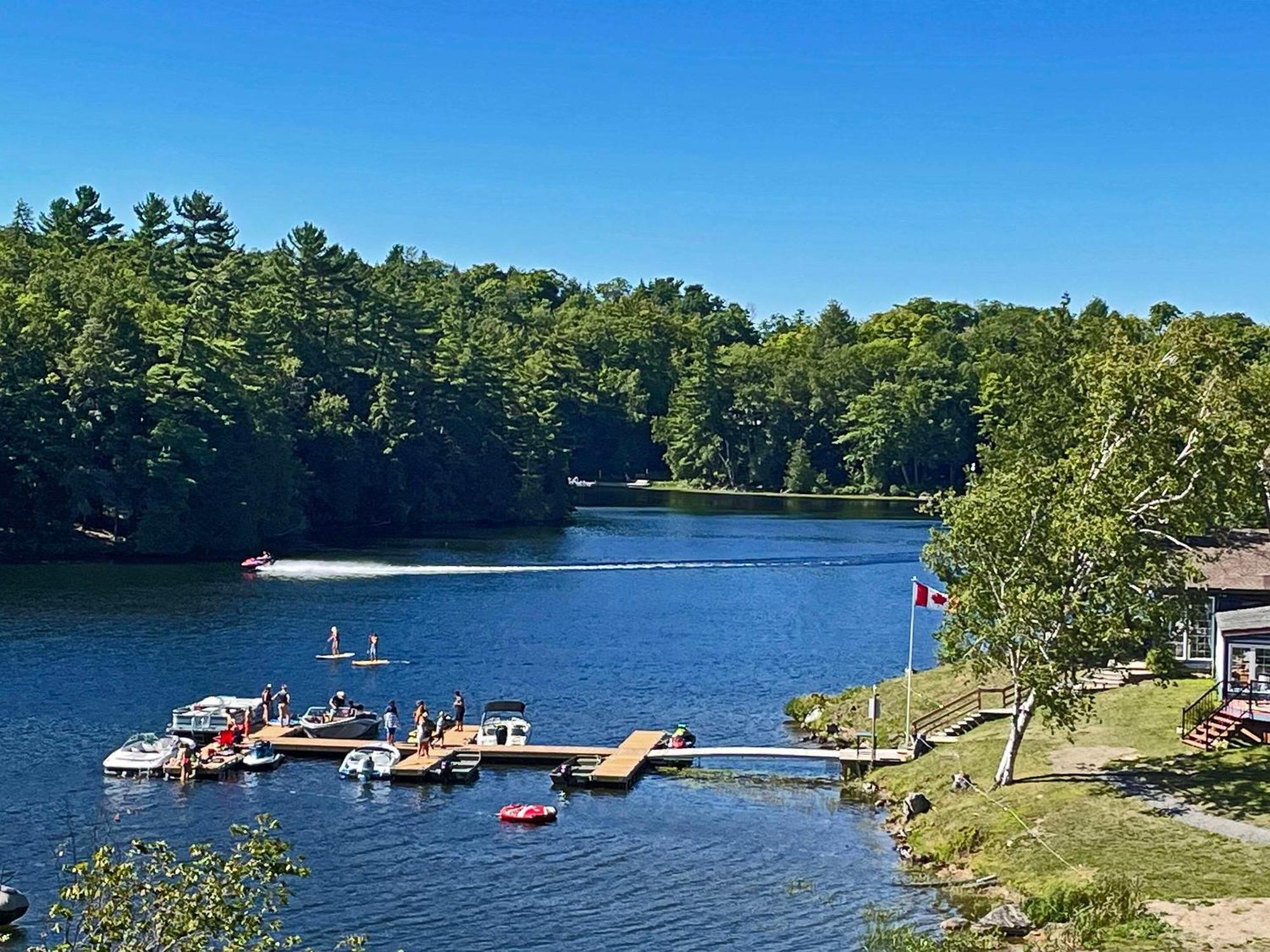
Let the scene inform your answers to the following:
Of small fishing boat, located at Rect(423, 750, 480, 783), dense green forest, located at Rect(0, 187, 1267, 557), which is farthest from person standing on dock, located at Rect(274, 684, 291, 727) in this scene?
dense green forest, located at Rect(0, 187, 1267, 557)

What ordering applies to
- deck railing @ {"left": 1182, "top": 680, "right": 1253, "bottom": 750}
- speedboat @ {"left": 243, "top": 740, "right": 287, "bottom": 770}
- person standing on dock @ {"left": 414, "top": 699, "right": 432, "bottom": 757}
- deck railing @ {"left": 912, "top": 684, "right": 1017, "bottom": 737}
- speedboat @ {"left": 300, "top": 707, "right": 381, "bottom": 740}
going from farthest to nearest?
speedboat @ {"left": 300, "top": 707, "right": 381, "bottom": 740} → deck railing @ {"left": 912, "top": 684, "right": 1017, "bottom": 737} → person standing on dock @ {"left": 414, "top": 699, "right": 432, "bottom": 757} → speedboat @ {"left": 243, "top": 740, "right": 287, "bottom": 770} → deck railing @ {"left": 1182, "top": 680, "right": 1253, "bottom": 750}

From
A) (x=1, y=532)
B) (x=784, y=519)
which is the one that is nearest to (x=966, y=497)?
(x=1, y=532)

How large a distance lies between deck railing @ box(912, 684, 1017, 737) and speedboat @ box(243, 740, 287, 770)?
2109 centimetres

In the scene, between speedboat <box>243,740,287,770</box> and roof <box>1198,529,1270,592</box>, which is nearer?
speedboat <box>243,740,287,770</box>

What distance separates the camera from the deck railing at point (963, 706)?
52.8 m

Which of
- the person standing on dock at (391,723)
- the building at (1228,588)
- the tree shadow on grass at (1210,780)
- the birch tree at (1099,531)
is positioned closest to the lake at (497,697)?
the person standing on dock at (391,723)

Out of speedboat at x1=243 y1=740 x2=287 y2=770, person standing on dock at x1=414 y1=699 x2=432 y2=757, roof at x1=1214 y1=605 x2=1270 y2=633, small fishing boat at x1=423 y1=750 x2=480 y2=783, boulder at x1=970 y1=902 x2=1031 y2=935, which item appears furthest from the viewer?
person standing on dock at x1=414 y1=699 x2=432 y2=757

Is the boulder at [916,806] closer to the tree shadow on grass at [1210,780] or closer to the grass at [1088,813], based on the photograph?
the grass at [1088,813]

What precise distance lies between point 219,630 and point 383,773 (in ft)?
103

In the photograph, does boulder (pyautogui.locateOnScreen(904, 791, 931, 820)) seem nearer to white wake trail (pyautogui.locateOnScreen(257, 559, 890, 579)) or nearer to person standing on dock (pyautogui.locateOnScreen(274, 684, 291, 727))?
person standing on dock (pyautogui.locateOnScreen(274, 684, 291, 727))

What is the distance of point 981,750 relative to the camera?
157 feet

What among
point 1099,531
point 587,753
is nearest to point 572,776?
point 587,753

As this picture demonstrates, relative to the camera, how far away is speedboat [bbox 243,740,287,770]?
51.2 m

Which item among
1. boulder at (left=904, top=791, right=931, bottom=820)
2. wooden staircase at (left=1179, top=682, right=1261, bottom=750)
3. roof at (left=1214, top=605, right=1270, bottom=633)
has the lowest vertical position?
boulder at (left=904, top=791, right=931, bottom=820)
